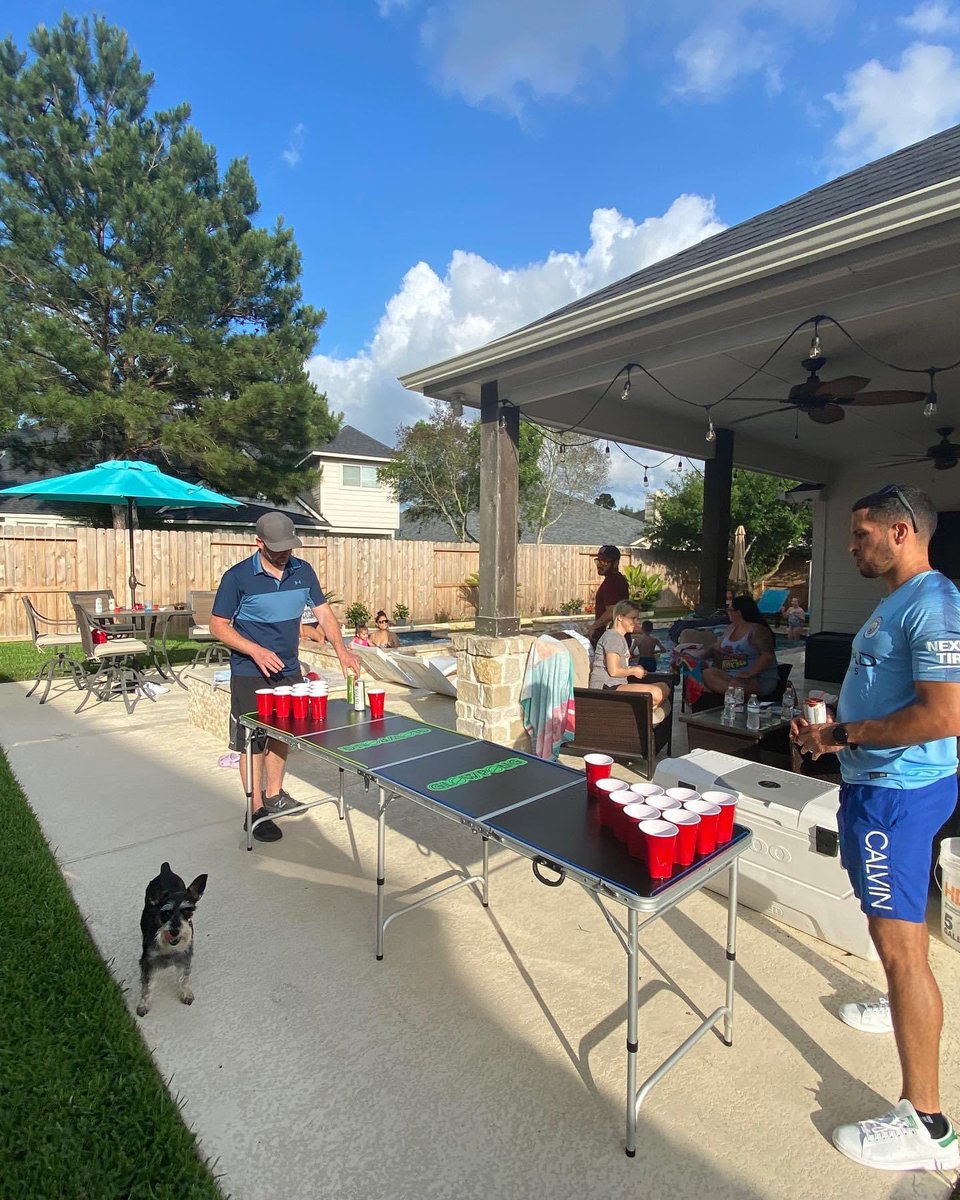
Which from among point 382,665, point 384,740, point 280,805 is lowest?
point 280,805

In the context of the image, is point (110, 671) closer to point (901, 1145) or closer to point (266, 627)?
point (266, 627)

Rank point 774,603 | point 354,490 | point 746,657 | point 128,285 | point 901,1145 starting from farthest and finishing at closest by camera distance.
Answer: point 354,490 < point 774,603 < point 128,285 < point 746,657 < point 901,1145

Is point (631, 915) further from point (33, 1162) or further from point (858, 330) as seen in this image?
point (858, 330)

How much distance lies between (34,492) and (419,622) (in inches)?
349

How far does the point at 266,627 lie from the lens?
140 inches

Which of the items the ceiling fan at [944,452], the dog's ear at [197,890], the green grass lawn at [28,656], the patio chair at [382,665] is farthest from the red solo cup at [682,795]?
the green grass lawn at [28,656]

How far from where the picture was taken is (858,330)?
4.34m

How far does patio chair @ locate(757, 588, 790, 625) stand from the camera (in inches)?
577

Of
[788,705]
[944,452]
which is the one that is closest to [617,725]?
[788,705]

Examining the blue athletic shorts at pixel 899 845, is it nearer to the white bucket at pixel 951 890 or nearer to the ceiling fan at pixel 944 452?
the white bucket at pixel 951 890

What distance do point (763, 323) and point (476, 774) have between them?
2.87 metres

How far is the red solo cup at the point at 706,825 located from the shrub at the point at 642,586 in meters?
16.0

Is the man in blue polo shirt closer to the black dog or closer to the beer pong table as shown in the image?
the beer pong table

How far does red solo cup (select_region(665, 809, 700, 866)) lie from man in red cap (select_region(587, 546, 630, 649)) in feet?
13.5
